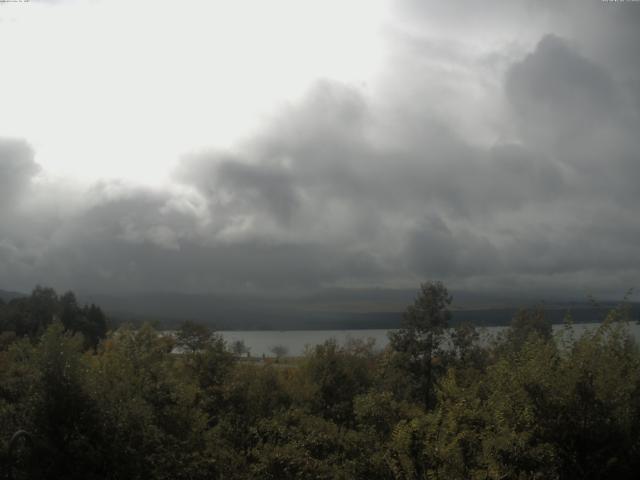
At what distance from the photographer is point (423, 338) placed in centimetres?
4159

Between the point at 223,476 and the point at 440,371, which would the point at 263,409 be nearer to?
the point at 440,371

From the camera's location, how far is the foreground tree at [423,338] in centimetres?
4119

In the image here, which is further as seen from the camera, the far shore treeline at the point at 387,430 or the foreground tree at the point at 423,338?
the foreground tree at the point at 423,338

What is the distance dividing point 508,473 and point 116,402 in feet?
33.0

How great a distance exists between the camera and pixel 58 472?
14211 mm

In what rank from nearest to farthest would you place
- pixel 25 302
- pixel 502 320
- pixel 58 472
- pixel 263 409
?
pixel 58 472 → pixel 263 409 → pixel 502 320 → pixel 25 302

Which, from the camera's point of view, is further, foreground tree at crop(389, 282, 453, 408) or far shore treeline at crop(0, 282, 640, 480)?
foreground tree at crop(389, 282, 453, 408)

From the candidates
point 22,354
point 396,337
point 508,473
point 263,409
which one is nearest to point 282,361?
point 396,337

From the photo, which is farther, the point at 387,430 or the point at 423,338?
the point at 423,338

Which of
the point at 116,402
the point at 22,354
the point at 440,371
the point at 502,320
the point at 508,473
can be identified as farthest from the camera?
the point at 502,320

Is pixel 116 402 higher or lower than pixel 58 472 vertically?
higher

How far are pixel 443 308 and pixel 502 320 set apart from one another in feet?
167

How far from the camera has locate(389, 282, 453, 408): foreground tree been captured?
4119cm

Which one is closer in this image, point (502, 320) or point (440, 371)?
point (440, 371)
